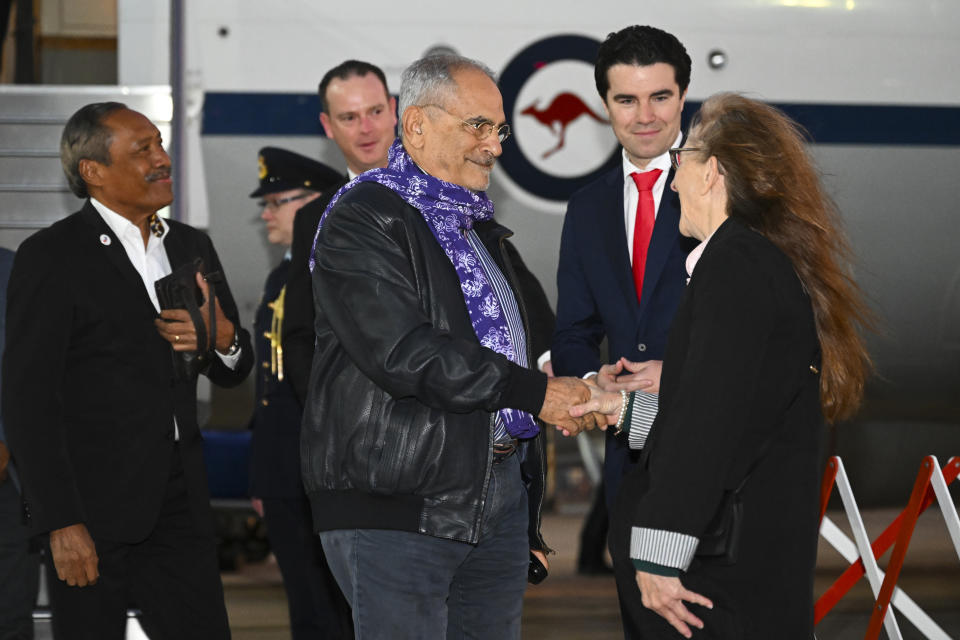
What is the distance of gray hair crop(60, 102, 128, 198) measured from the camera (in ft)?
9.81

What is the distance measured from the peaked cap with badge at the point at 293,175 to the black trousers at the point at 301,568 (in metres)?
1.11

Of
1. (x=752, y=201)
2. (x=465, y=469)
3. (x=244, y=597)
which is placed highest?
(x=752, y=201)

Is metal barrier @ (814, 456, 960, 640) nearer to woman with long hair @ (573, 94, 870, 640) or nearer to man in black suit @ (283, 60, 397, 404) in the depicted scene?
woman with long hair @ (573, 94, 870, 640)

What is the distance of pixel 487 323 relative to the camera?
229cm

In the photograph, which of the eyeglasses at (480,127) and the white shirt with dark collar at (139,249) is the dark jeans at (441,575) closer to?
the eyeglasses at (480,127)

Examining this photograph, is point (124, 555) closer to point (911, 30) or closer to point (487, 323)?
point (487, 323)

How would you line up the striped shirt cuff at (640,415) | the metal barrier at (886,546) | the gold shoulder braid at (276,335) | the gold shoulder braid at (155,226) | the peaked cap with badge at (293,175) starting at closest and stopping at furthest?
the striped shirt cuff at (640,415) < the gold shoulder braid at (155,226) < the metal barrier at (886,546) < the gold shoulder braid at (276,335) < the peaked cap with badge at (293,175)

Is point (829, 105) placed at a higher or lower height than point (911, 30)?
lower

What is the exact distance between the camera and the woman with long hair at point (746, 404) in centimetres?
189

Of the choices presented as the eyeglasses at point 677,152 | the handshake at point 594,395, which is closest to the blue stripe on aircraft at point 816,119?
the handshake at point 594,395

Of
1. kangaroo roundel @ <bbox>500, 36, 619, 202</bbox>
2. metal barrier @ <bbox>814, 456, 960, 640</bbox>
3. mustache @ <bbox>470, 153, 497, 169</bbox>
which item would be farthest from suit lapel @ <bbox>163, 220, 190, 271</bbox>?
metal barrier @ <bbox>814, 456, 960, 640</bbox>

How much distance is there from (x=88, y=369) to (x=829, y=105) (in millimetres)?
3211

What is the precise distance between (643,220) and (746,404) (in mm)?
1155

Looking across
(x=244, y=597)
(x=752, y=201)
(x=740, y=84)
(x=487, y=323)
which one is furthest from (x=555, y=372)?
(x=244, y=597)
